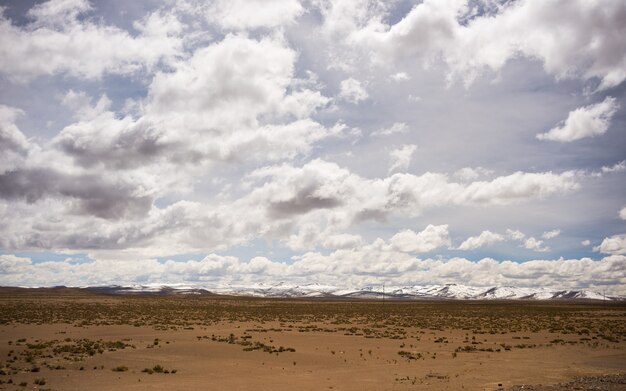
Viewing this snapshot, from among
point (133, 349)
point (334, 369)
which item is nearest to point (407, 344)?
point (334, 369)

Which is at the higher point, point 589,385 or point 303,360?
point 589,385

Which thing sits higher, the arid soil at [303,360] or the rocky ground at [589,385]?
the rocky ground at [589,385]

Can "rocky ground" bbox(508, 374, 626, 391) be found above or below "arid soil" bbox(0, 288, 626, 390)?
above

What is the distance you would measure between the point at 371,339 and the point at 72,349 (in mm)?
23607

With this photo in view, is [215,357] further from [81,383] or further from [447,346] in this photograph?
[447,346]

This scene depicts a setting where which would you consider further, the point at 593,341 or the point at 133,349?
the point at 593,341

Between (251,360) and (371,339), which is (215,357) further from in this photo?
(371,339)

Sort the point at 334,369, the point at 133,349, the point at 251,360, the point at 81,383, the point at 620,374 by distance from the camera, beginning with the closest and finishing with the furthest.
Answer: the point at 81,383 < the point at 620,374 < the point at 334,369 < the point at 251,360 < the point at 133,349

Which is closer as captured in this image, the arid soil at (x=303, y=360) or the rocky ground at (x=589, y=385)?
the rocky ground at (x=589, y=385)

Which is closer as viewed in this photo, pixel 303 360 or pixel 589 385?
pixel 589 385

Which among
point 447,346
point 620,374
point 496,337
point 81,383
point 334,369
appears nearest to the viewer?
point 81,383

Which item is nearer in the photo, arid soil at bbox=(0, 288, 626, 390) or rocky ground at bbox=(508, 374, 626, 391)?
rocky ground at bbox=(508, 374, 626, 391)

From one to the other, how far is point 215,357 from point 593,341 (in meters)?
33.1

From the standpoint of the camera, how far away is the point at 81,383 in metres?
20.0
